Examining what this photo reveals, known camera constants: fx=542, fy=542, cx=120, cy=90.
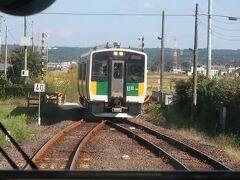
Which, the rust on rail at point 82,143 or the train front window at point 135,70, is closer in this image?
the rust on rail at point 82,143

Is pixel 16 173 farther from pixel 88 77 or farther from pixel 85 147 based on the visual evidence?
pixel 88 77

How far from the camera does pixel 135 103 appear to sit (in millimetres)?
22594

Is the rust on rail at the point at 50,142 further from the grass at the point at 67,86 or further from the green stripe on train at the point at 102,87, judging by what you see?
the grass at the point at 67,86

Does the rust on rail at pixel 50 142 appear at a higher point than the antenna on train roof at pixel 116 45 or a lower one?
lower

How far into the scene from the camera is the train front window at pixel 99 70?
2206 centimetres

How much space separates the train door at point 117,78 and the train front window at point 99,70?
0.34 meters

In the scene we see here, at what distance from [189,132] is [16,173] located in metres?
19.0

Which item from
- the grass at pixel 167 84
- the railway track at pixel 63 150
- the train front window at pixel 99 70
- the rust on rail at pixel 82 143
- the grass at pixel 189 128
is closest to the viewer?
the rust on rail at pixel 82 143

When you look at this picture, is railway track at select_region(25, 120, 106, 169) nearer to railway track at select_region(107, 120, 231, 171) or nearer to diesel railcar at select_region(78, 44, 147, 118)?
diesel railcar at select_region(78, 44, 147, 118)

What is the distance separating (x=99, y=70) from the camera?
2217 centimetres

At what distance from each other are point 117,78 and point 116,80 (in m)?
0.09

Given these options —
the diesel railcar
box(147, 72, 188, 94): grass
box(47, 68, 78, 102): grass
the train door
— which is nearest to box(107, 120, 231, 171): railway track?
the diesel railcar

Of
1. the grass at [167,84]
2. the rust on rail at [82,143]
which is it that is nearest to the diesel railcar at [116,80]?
the rust on rail at [82,143]

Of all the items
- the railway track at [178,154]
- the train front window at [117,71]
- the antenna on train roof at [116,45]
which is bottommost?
the railway track at [178,154]
